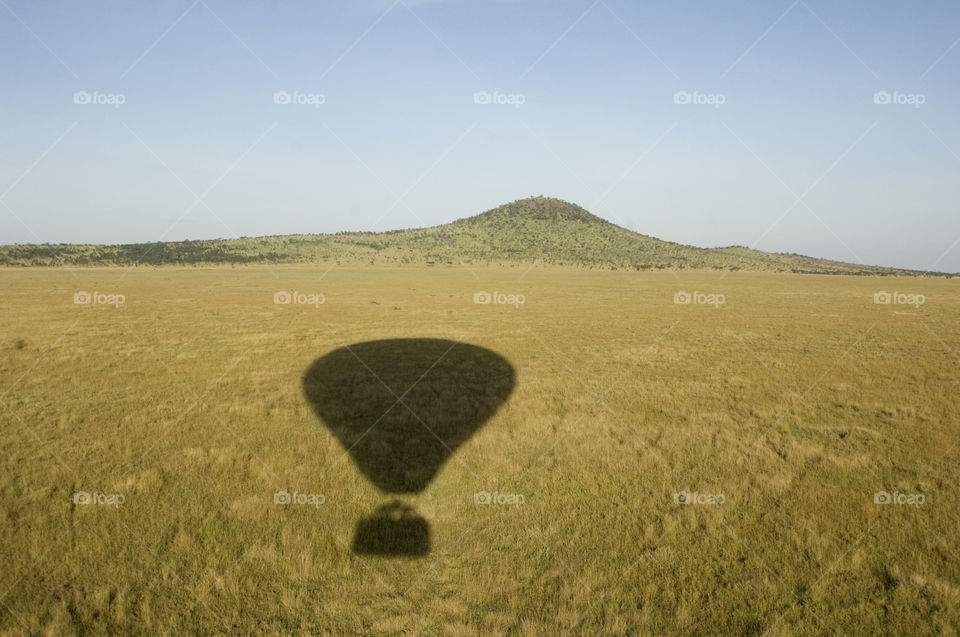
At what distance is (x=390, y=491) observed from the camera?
704 cm

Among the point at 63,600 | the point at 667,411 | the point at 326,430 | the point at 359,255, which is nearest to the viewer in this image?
the point at 63,600

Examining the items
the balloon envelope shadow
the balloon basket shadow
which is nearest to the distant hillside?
the balloon envelope shadow

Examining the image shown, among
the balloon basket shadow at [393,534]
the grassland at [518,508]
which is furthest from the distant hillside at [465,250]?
the balloon basket shadow at [393,534]

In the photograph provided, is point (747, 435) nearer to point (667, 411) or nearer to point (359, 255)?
point (667, 411)

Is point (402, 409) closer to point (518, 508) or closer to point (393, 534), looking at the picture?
point (518, 508)

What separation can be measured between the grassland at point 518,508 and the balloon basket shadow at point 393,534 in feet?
0.52

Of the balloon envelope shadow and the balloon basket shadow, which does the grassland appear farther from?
the balloon envelope shadow

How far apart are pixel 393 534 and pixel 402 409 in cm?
483

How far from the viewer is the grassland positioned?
4766mm

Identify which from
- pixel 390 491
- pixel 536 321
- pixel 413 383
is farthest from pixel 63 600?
pixel 536 321

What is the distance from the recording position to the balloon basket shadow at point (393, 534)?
18.7ft

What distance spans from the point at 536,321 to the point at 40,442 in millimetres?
20845

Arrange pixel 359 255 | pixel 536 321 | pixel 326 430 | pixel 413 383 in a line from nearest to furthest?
1. pixel 326 430
2. pixel 413 383
3. pixel 536 321
4. pixel 359 255

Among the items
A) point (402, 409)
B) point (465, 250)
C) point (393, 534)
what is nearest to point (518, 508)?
point (393, 534)
